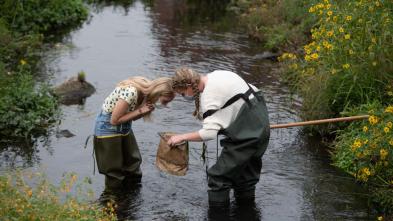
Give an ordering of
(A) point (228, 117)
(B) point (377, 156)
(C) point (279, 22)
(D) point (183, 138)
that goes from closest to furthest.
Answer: (A) point (228, 117)
(D) point (183, 138)
(B) point (377, 156)
(C) point (279, 22)

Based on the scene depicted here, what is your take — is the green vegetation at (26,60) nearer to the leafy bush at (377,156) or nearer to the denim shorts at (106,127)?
the denim shorts at (106,127)

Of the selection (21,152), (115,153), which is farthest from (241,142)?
(21,152)

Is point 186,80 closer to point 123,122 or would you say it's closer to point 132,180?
point 123,122

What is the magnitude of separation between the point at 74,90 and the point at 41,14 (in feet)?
15.2

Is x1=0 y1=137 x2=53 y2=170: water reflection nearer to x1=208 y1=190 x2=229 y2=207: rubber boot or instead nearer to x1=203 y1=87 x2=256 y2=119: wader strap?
x1=208 y1=190 x2=229 y2=207: rubber boot

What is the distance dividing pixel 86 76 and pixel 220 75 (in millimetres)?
6054

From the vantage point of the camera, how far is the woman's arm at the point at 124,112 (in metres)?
6.95

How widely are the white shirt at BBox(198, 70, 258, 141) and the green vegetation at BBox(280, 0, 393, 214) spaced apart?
178cm

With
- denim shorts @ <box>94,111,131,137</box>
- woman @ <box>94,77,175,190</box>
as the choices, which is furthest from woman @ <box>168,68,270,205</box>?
denim shorts @ <box>94,111,131,137</box>

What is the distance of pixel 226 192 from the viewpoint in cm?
717

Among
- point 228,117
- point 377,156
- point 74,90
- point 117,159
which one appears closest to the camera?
point 228,117

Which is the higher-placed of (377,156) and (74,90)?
(377,156)

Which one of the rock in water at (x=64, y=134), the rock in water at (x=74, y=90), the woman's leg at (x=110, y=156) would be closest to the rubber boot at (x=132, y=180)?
the woman's leg at (x=110, y=156)

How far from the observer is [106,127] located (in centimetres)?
721
